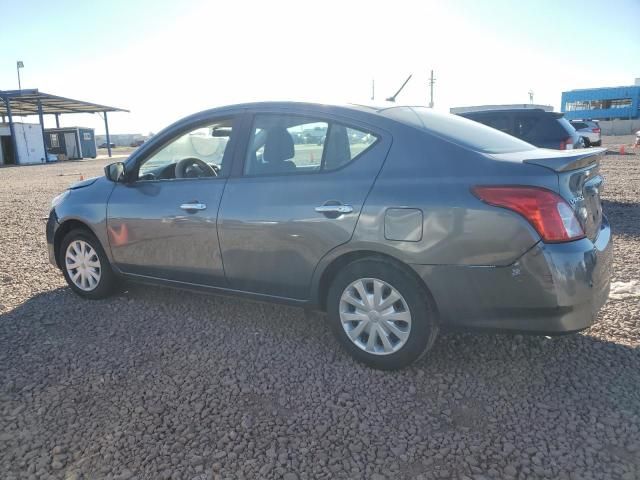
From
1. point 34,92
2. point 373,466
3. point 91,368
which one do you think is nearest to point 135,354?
point 91,368

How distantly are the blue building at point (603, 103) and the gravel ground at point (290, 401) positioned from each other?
65.3 metres

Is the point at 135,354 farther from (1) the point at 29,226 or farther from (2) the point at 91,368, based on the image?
→ (1) the point at 29,226

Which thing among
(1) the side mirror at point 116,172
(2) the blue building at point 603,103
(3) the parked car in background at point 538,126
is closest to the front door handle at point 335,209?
(1) the side mirror at point 116,172

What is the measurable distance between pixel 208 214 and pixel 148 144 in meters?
0.96

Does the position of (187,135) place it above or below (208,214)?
above

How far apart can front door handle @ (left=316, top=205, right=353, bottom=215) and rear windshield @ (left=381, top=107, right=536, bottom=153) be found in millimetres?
656

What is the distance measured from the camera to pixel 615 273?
504cm

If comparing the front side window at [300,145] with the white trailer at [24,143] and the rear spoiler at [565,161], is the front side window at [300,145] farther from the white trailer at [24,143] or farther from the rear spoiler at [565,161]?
the white trailer at [24,143]

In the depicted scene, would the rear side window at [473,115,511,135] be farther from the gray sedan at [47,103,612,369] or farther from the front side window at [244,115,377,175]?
the front side window at [244,115,377,175]

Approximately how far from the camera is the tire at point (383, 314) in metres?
3.06

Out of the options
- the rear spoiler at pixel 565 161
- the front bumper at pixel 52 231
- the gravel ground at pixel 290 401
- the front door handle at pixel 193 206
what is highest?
the rear spoiler at pixel 565 161

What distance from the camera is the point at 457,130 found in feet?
11.1

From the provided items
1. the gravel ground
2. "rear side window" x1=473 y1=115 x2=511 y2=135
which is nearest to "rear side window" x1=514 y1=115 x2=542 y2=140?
"rear side window" x1=473 y1=115 x2=511 y2=135

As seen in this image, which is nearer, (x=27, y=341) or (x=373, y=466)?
(x=373, y=466)
